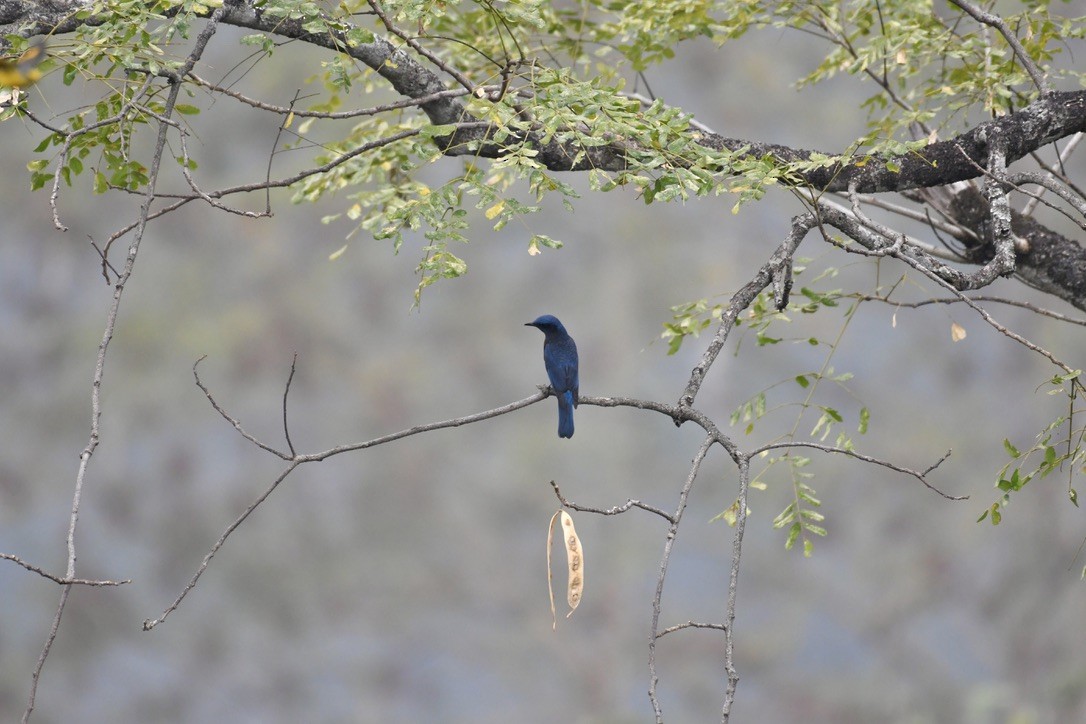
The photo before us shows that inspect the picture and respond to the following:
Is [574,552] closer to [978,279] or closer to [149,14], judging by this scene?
[978,279]

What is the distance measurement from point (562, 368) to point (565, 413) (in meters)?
0.26

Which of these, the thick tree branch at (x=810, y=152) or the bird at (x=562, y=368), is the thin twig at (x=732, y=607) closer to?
the thick tree branch at (x=810, y=152)

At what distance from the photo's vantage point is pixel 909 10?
4980 mm

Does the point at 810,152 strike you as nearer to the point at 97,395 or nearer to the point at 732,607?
the point at 732,607

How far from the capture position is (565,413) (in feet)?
16.9

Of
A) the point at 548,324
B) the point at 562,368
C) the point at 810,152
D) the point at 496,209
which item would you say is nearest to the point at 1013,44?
the point at 810,152

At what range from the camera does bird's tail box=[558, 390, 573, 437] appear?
16.2 ft

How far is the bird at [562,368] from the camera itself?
194 inches

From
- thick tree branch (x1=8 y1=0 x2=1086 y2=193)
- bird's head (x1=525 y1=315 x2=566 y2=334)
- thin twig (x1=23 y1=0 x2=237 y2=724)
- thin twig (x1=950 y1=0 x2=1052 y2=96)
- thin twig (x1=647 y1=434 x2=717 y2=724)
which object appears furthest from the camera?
bird's head (x1=525 y1=315 x2=566 y2=334)

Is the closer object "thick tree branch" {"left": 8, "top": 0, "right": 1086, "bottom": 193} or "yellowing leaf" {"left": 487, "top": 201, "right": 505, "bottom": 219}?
"yellowing leaf" {"left": 487, "top": 201, "right": 505, "bottom": 219}

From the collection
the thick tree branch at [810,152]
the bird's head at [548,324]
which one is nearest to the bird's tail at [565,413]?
the bird's head at [548,324]

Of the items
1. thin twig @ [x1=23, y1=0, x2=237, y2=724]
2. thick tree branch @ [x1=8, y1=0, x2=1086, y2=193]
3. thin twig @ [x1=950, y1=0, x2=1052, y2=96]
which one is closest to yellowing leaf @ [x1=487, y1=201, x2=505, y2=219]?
thick tree branch @ [x1=8, y1=0, x2=1086, y2=193]

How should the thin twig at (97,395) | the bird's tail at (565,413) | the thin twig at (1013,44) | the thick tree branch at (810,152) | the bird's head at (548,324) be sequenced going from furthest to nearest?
the bird's head at (548,324)
the bird's tail at (565,413)
the thin twig at (1013,44)
the thick tree branch at (810,152)
the thin twig at (97,395)

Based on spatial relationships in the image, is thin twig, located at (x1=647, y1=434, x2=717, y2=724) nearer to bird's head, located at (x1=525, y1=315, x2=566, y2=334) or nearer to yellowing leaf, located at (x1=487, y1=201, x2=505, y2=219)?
yellowing leaf, located at (x1=487, y1=201, x2=505, y2=219)
